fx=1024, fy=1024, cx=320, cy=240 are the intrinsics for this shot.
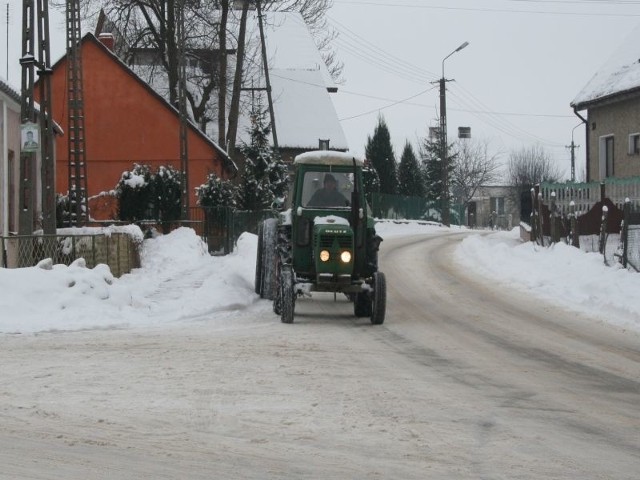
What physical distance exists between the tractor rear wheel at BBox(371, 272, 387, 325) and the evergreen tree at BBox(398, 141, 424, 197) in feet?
180

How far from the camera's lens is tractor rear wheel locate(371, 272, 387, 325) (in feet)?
49.4

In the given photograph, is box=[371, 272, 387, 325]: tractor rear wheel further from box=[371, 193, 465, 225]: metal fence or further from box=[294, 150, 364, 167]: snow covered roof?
box=[371, 193, 465, 225]: metal fence

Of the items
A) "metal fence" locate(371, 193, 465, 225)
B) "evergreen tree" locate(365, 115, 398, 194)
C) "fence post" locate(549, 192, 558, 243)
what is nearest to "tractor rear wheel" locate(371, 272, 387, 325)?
"fence post" locate(549, 192, 558, 243)

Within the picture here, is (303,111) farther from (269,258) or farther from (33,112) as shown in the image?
(269,258)

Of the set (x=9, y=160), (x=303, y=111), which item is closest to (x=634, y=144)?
(x=9, y=160)

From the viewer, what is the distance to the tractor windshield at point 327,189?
53.1ft

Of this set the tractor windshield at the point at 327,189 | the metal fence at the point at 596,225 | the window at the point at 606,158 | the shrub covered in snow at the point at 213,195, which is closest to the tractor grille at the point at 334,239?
the tractor windshield at the point at 327,189

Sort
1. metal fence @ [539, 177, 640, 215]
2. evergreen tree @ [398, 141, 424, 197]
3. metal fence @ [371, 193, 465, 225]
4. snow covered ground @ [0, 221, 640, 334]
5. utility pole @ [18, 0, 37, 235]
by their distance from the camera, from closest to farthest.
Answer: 1. snow covered ground @ [0, 221, 640, 334]
2. utility pole @ [18, 0, 37, 235]
3. metal fence @ [539, 177, 640, 215]
4. metal fence @ [371, 193, 465, 225]
5. evergreen tree @ [398, 141, 424, 197]

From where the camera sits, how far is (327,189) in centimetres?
1625

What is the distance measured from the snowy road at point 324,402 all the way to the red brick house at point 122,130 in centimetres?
2909

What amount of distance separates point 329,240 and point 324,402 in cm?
695

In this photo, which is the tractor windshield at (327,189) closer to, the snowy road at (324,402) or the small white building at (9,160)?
the snowy road at (324,402)

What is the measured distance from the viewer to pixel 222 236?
32.1 m

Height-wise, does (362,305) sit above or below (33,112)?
below
